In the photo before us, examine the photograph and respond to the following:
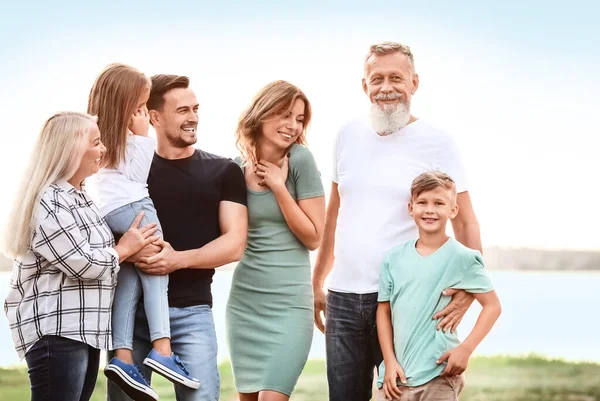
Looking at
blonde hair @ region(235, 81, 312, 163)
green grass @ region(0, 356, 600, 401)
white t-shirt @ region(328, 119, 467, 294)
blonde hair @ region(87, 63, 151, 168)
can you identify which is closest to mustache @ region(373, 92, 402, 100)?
white t-shirt @ region(328, 119, 467, 294)

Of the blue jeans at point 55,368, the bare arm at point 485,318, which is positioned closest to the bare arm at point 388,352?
the bare arm at point 485,318

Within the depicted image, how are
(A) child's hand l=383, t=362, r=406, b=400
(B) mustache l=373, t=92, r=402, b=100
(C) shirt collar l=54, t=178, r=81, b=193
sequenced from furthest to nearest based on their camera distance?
1. (B) mustache l=373, t=92, r=402, b=100
2. (A) child's hand l=383, t=362, r=406, b=400
3. (C) shirt collar l=54, t=178, r=81, b=193

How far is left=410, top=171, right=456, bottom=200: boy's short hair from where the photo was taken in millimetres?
2936

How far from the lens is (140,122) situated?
312 centimetres

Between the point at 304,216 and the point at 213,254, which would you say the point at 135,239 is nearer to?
the point at 213,254

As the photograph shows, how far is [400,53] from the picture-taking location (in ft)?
10.7

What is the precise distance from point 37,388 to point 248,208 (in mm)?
1123

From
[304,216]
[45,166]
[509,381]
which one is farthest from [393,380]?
[509,381]

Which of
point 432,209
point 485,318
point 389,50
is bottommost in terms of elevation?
point 485,318

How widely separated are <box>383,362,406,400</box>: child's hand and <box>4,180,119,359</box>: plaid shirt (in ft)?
3.53

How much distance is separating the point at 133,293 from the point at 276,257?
2.10 feet

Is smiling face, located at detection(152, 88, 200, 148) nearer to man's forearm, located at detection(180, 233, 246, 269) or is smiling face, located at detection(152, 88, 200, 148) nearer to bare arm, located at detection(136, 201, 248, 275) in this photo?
bare arm, located at detection(136, 201, 248, 275)

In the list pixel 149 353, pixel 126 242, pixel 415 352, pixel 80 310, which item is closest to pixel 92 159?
pixel 126 242

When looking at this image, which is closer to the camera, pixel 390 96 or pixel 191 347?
pixel 191 347
